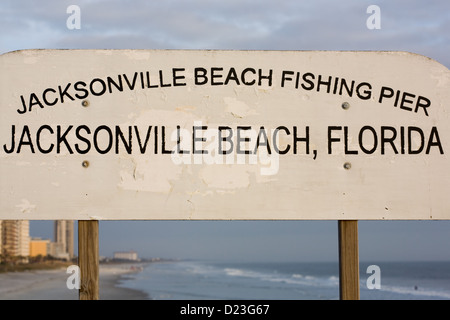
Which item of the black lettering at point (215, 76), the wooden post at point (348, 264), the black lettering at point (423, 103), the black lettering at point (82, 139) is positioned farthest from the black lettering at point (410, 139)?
the black lettering at point (82, 139)

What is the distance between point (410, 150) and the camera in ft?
13.2

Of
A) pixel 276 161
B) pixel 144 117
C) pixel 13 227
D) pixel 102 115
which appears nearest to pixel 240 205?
pixel 276 161

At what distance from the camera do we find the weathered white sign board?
12.8 feet

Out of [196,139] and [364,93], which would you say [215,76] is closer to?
[196,139]

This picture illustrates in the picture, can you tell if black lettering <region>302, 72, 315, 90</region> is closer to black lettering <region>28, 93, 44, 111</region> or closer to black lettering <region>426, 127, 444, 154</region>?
black lettering <region>426, 127, 444, 154</region>

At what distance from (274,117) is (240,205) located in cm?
67

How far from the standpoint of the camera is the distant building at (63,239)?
15075cm

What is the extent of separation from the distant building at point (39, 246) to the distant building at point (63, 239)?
14.0 ft

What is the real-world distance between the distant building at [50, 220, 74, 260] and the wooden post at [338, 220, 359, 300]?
474ft

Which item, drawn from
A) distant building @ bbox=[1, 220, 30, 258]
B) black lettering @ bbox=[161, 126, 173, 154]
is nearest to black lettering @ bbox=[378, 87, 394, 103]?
black lettering @ bbox=[161, 126, 173, 154]

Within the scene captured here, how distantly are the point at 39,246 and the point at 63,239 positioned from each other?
71.5ft

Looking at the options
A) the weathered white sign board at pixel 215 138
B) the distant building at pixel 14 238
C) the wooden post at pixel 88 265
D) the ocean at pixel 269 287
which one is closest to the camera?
the wooden post at pixel 88 265

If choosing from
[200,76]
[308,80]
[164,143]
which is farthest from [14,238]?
[308,80]

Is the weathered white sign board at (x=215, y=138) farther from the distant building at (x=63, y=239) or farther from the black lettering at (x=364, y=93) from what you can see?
the distant building at (x=63, y=239)
